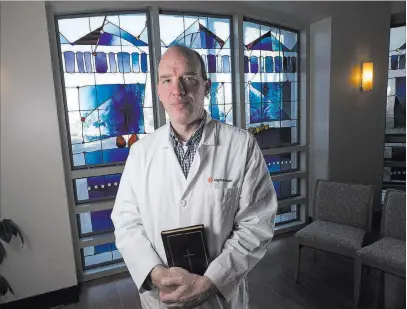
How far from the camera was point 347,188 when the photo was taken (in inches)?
93.2

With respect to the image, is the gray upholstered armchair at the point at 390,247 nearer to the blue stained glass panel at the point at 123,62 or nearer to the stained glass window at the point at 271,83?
the stained glass window at the point at 271,83

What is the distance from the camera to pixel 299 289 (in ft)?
7.29

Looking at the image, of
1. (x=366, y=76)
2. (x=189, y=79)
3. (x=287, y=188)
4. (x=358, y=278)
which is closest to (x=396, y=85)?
(x=366, y=76)

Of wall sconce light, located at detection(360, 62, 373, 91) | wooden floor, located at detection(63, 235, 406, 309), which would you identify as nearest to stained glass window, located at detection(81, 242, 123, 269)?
wooden floor, located at detection(63, 235, 406, 309)

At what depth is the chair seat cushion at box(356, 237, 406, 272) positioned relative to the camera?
1782 mm

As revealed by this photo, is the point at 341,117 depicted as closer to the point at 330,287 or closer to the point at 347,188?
the point at 347,188

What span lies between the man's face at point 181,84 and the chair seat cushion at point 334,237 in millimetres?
1705

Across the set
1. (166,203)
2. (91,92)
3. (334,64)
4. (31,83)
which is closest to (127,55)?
(91,92)

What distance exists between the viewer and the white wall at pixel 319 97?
3084 millimetres

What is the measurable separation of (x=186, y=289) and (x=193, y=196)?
281mm

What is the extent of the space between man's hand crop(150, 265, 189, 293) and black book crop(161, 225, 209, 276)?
31 millimetres

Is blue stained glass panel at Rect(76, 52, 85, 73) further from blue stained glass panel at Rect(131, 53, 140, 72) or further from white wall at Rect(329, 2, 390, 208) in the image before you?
white wall at Rect(329, 2, 390, 208)

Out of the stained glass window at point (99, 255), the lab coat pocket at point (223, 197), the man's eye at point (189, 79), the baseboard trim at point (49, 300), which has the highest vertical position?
the man's eye at point (189, 79)

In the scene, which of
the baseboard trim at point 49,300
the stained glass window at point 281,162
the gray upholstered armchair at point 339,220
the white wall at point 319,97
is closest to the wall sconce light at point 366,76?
the white wall at point 319,97
